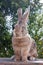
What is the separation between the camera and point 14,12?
9.95m

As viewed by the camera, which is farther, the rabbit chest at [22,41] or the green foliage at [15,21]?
the green foliage at [15,21]

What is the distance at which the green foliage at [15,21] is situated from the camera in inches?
374

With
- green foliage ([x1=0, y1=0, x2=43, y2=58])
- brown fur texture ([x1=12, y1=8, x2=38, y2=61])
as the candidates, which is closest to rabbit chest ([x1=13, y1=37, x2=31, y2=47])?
brown fur texture ([x1=12, y1=8, x2=38, y2=61])

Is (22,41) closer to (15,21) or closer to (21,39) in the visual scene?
(21,39)

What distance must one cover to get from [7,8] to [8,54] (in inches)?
74.1

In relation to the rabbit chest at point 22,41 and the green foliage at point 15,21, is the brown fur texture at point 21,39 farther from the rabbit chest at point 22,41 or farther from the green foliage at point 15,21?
the green foliage at point 15,21

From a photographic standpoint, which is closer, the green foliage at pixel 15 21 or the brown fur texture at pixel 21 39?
the brown fur texture at pixel 21 39

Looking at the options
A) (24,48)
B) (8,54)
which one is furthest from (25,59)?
(8,54)

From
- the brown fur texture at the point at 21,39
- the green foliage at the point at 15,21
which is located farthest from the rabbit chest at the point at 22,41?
the green foliage at the point at 15,21

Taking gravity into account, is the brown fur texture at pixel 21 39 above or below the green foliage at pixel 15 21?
below

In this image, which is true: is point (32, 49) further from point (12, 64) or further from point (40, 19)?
point (40, 19)

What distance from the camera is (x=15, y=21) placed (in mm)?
9766

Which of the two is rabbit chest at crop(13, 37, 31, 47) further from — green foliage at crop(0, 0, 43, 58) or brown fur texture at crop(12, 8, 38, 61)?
green foliage at crop(0, 0, 43, 58)

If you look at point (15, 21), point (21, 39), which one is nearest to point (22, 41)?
point (21, 39)
